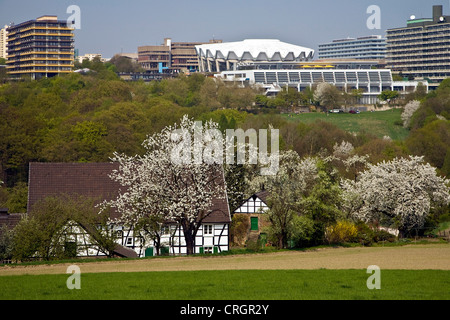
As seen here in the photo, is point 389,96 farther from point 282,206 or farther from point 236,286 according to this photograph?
point 236,286

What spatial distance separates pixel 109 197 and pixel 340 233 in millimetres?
12806

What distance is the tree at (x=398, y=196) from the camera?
4709 centimetres

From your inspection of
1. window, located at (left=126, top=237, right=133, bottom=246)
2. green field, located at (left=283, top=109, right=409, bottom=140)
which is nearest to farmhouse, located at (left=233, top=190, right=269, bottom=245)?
window, located at (left=126, top=237, right=133, bottom=246)

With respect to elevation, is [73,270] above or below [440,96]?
below

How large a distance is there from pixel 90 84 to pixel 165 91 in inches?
591

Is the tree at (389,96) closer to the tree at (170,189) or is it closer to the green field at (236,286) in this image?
the tree at (170,189)

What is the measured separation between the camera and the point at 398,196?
47875 millimetres

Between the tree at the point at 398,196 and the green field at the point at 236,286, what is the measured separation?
20.1 meters

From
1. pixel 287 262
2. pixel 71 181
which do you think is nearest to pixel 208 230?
pixel 71 181

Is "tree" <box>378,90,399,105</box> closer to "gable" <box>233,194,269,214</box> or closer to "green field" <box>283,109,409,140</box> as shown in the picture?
"green field" <box>283,109,409,140</box>

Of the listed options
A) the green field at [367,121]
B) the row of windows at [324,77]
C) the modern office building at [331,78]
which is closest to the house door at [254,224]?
the green field at [367,121]

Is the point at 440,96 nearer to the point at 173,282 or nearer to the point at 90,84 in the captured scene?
the point at 90,84
